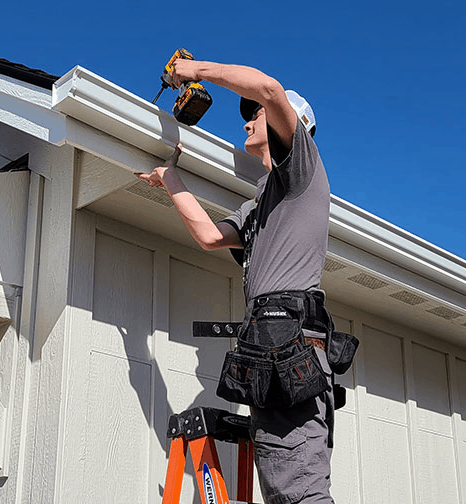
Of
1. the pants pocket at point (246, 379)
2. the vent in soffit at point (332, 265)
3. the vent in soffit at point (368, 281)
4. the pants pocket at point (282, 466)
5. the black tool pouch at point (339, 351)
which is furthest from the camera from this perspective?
the vent in soffit at point (368, 281)

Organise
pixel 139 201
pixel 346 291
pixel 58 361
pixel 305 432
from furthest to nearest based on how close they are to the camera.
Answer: pixel 346 291 → pixel 139 201 → pixel 58 361 → pixel 305 432

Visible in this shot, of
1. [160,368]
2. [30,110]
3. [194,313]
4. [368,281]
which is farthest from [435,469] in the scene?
[30,110]

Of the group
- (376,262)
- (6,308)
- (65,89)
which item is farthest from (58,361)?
(376,262)

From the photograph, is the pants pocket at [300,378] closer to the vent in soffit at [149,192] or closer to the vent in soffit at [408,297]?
the vent in soffit at [149,192]

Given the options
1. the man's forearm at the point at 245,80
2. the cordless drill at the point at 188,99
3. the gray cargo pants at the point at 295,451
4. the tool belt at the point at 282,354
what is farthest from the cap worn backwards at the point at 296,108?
the gray cargo pants at the point at 295,451

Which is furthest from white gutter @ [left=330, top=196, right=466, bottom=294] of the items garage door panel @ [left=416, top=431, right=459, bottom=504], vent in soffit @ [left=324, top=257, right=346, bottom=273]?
garage door panel @ [left=416, top=431, right=459, bottom=504]

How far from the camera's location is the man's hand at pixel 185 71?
9.39 ft

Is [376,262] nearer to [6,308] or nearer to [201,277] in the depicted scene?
[201,277]

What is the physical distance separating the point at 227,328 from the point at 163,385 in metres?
0.86

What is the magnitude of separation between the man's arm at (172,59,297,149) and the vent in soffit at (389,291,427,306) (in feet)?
6.98

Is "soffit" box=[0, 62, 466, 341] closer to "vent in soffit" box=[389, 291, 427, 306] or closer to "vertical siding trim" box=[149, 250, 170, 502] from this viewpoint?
"vent in soffit" box=[389, 291, 427, 306]

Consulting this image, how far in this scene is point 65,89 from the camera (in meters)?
2.86

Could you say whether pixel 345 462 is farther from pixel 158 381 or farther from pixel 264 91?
pixel 264 91

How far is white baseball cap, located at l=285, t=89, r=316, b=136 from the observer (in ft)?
11.3
